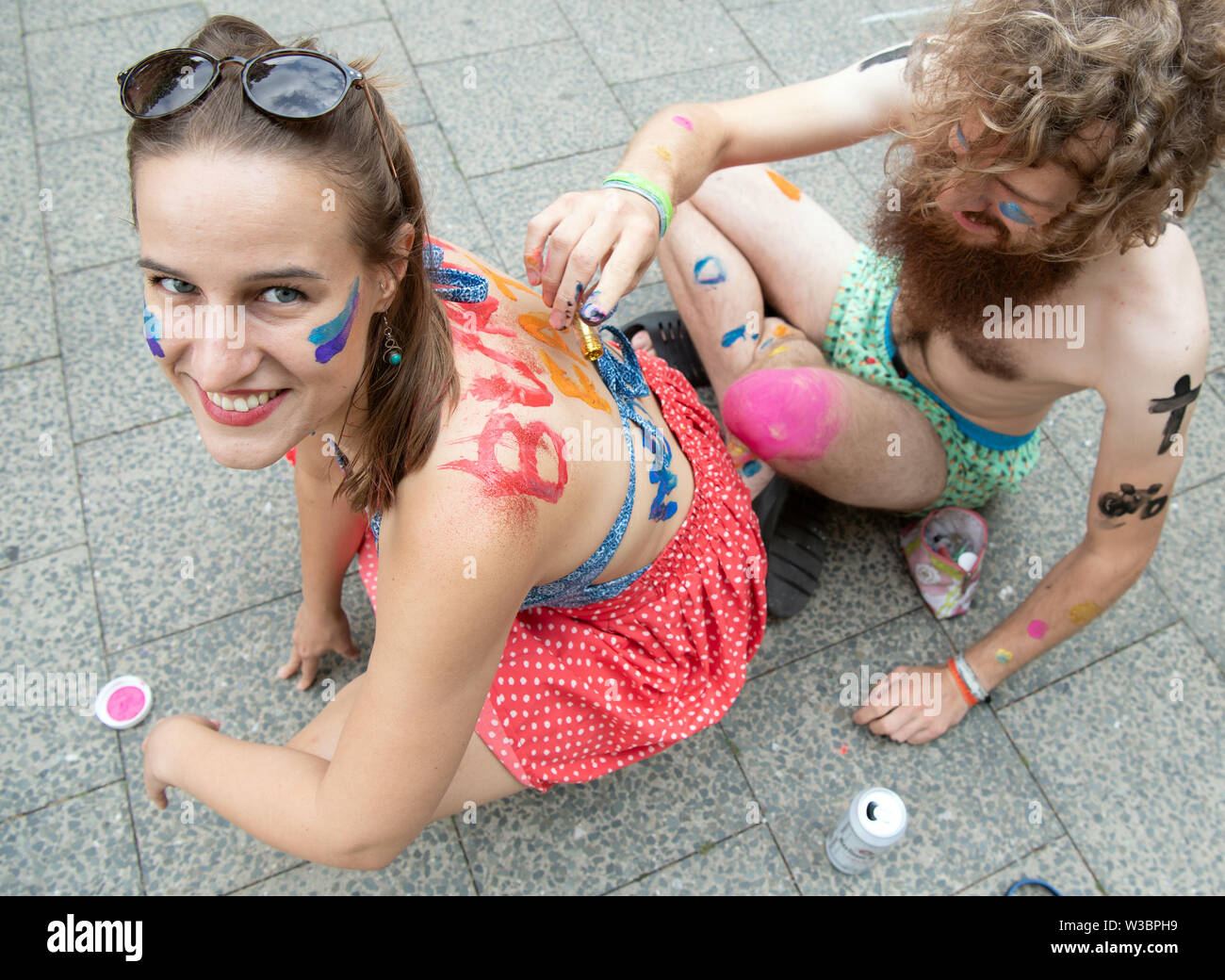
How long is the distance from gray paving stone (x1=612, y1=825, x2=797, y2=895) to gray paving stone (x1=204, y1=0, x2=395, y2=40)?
10.0ft

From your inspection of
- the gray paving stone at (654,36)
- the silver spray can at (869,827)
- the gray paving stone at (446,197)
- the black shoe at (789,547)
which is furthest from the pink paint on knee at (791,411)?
the gray paving stone at (654,36)

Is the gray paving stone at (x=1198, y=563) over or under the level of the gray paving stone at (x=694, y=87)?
under

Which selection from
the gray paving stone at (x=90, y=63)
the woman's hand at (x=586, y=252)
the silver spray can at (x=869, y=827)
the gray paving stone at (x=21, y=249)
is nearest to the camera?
the woman's hand at (x=586, y=252)

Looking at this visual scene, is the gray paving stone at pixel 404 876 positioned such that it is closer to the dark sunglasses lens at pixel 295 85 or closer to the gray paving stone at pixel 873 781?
the gray paving stone at pixel 873 781

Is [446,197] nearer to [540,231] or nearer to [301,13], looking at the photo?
[301,13]

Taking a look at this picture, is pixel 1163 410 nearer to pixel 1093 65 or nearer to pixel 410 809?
pixel 1093 65

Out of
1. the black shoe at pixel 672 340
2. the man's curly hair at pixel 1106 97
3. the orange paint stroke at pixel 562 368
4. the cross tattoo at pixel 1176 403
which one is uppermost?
the man's curly hair at pixel 1106 97

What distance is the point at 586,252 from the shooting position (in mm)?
1514

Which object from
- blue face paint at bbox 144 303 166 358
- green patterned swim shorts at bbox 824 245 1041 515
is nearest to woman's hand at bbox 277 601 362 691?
blue face paint at bbox 144 303 166 358

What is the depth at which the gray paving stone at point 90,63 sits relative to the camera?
3170 mm

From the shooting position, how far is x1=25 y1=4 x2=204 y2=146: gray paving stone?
10.4ft

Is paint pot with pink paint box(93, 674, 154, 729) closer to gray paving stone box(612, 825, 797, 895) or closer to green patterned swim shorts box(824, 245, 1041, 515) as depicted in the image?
gray paving stone box(612, 825, 797, 895)

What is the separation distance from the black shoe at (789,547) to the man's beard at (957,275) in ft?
1.87
